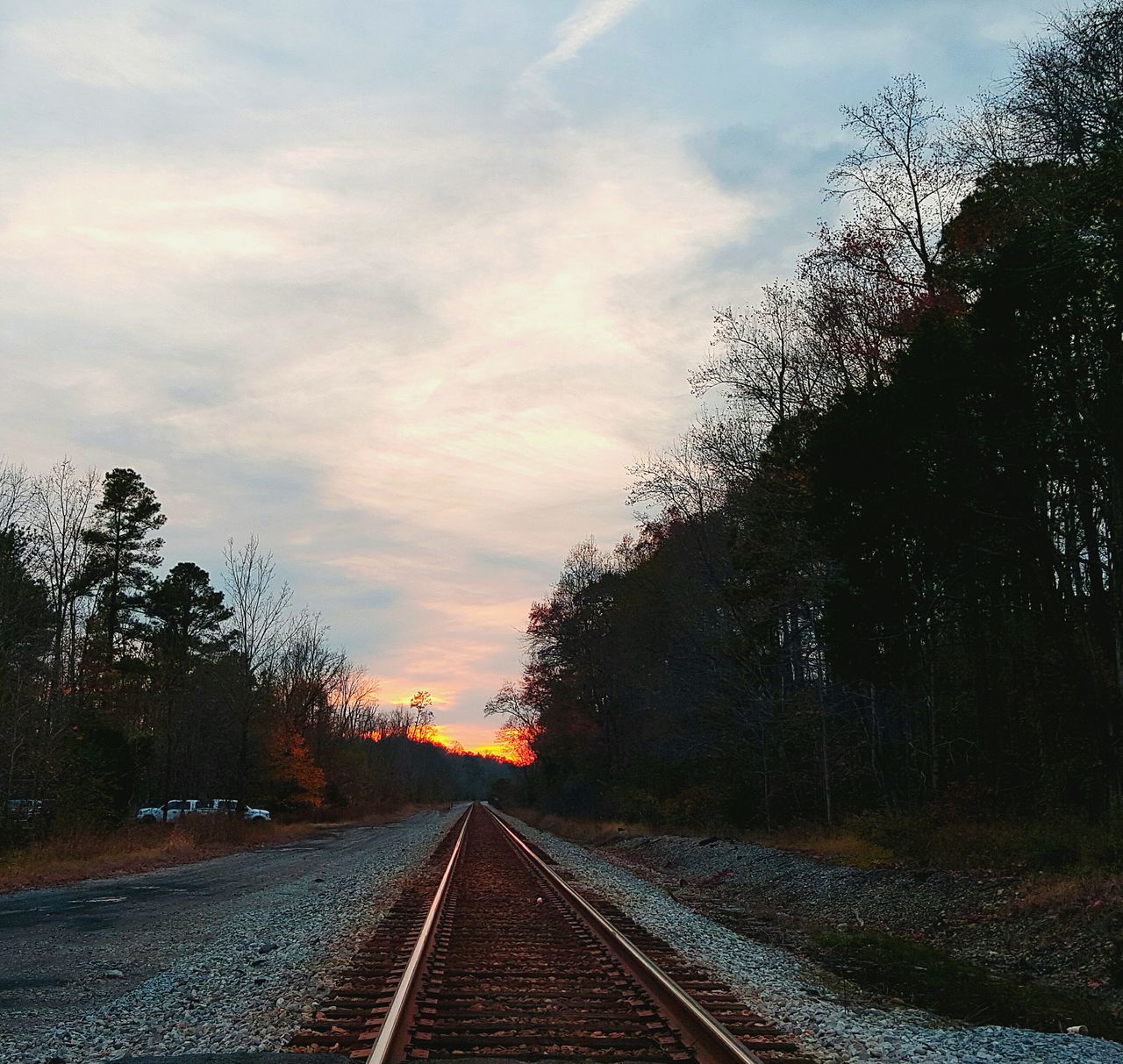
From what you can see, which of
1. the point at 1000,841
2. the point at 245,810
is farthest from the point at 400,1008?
the point at 245,810

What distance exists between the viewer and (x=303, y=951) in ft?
34.9

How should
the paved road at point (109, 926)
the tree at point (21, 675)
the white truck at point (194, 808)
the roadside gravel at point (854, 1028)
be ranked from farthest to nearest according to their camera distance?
A: the white truck at point (194, 808)
the tree at point (21, 675)
the paved road at point (109, 926)
the roadside gravel at point (854, 1028)

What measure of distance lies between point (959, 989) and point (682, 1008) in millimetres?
3922

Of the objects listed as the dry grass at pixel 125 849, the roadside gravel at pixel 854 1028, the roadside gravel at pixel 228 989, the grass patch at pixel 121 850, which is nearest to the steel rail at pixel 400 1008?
the roadside gravel at pixel 228 989

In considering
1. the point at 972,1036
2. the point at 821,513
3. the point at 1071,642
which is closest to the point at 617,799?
the point at 821,513

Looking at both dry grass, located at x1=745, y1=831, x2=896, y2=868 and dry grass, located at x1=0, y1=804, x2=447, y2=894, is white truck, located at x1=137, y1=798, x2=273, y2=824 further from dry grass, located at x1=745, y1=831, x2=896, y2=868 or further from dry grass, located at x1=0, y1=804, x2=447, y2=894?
dry grass, located at x1=745, y1=831, x2=896, y2=868

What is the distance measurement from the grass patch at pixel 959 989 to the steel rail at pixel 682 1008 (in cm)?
222

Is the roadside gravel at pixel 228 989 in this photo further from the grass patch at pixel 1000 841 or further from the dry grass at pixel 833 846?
the grass patch at pixel 1000 841

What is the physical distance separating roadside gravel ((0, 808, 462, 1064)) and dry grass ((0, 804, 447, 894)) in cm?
782

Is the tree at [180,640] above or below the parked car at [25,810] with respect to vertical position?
above

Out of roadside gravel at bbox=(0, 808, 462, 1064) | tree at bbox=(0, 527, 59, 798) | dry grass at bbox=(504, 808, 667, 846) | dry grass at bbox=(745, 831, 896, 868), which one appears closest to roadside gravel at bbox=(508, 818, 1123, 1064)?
roadside gravel at bbox=(0, 808, 462, 1064)

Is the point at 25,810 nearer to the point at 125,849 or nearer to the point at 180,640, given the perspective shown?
the point at 125,849

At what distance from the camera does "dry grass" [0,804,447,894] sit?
21.4m

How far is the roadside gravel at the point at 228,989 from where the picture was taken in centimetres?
680
